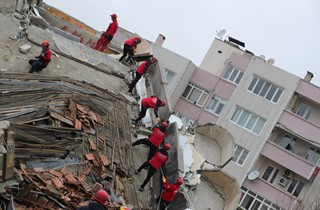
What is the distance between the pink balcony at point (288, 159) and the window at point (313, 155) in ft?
4.33

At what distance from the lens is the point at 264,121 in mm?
34062

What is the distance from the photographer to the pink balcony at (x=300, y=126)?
33312 mm

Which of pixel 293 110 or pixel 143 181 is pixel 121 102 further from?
pixel 293 110

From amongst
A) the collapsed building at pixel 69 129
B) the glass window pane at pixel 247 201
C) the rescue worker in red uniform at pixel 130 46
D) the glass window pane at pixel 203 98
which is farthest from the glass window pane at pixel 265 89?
the rescue worker in red uniform at pixel 130 46

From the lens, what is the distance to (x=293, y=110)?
114 ft

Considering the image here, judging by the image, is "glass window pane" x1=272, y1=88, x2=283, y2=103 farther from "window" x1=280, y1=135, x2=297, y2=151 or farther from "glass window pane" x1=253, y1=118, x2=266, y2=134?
"window" x1=280, y1=135, x2=297, y2=151

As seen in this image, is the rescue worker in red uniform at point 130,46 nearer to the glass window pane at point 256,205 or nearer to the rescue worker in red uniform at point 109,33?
the rescue worker in red uniform at point 109,33

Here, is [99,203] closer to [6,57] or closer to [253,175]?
[6,57]

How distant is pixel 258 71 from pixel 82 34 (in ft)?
55.9

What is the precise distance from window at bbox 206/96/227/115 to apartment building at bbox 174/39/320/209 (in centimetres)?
8

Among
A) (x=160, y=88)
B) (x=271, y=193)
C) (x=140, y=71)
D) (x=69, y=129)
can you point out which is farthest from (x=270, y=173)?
(x=69, y=129)

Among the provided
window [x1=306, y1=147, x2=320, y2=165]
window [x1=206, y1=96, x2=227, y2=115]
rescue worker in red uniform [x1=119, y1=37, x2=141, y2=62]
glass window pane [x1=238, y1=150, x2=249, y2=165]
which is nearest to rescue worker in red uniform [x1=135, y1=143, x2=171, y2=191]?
rescue worker in red uniform [x1=119, y1=37, x2=141, y2=62]

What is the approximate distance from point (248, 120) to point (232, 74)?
155 inches

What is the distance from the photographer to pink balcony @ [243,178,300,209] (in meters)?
34.1
